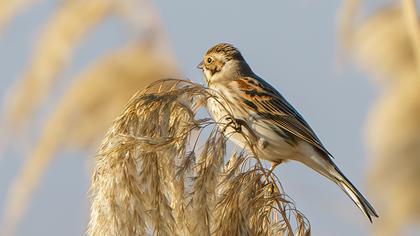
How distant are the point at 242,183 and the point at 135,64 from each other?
Answer: 378cm

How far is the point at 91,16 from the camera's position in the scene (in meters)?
6.32

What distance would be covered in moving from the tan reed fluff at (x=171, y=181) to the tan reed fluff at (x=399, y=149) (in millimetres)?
4661

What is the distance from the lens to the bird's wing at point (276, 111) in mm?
4566

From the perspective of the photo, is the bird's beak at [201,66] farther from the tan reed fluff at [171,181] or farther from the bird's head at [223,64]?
the tan reed fluff at [171,181]

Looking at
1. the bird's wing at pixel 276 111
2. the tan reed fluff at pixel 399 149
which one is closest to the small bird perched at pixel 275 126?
the bird's wing at pixel 276 111

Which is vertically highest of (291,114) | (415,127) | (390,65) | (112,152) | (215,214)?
(390,65)

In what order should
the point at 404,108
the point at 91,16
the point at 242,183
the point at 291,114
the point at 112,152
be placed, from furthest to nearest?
the point at 404,108 → the point at 91,16 → the point at 291,114 → the point at 242,183 → the point at 112,152

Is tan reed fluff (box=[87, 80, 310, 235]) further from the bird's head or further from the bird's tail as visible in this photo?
→ the bird's head

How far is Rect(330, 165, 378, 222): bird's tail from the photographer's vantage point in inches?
163

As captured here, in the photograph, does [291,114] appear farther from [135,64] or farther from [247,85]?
[135,64]

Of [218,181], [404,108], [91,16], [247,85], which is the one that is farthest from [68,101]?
[218,181]

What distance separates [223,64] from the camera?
16.3 feet

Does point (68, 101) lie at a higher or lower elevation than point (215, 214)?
higher

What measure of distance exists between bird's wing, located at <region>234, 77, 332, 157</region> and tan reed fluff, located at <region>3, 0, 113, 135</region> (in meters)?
1.77
